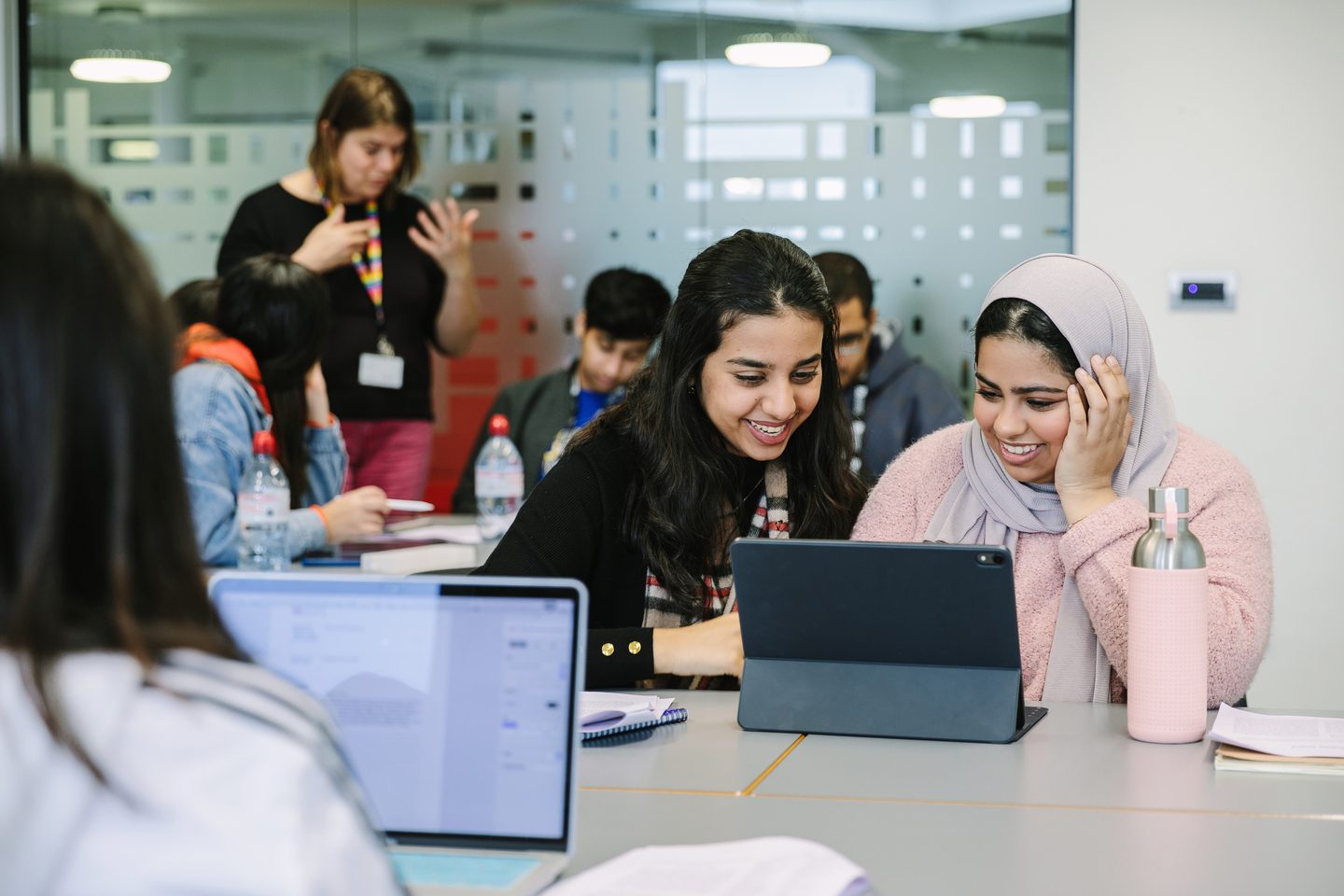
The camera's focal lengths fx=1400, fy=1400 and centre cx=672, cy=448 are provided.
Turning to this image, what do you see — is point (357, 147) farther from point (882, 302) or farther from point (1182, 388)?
point (1182, 388)

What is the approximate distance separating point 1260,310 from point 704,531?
2.44 m

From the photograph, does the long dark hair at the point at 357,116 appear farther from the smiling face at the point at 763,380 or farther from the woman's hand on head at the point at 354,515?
the smiling face at the point at 763,380

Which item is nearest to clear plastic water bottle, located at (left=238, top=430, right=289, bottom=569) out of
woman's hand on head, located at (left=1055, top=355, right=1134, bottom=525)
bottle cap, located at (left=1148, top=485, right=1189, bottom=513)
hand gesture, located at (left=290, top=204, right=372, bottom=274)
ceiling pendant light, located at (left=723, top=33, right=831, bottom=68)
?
hand gesture, located at (left=290, top=204, right=372, bottom=274)

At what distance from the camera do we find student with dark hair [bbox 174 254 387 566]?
2.80m

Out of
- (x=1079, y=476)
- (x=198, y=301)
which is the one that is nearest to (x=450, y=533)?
(x=198, y=301)

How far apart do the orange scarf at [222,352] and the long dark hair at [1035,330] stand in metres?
1.63

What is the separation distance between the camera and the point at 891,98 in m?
4.62

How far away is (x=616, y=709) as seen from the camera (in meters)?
1.67

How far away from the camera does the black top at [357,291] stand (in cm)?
429

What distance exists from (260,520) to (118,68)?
9.77 feet

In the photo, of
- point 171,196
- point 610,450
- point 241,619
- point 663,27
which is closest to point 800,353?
point 610,450

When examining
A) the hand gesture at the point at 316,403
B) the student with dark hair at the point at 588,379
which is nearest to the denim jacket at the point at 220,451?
the hand gesture at the point at 316,403

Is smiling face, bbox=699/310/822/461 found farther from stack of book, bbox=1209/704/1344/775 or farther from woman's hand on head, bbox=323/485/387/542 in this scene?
woman's hand on head, bbox=323/485/387/542

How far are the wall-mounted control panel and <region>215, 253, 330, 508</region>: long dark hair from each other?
7.80ft
